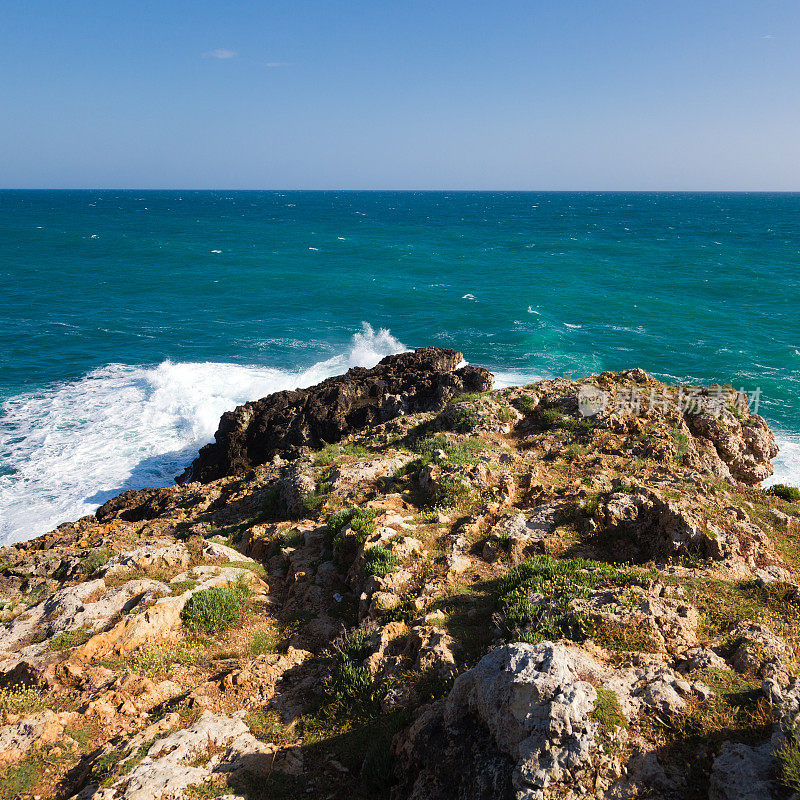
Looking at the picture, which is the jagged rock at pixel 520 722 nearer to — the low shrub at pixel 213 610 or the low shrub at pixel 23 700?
the low shrub at pixel 213 610

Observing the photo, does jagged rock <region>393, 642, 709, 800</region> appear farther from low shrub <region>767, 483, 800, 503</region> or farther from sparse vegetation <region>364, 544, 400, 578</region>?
low shrub <region>767, 483, 800, 503</region>

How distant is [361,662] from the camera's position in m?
7.74

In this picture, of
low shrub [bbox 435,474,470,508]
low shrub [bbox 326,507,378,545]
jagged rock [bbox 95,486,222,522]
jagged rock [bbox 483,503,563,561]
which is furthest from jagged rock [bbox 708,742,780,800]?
jagged rock [bbox 95,486,222,522]

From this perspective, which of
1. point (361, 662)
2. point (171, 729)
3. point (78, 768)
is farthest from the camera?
point (361, 662)

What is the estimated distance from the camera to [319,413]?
79.3 ft

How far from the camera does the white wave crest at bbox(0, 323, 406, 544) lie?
76.8 feet

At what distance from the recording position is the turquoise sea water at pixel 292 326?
28266 mm

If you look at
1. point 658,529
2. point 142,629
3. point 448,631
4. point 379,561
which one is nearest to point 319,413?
point 379,561

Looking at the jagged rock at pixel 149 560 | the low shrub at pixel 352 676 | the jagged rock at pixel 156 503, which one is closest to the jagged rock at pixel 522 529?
the low shrub at pixel 352 676

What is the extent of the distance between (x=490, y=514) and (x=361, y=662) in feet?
14.1

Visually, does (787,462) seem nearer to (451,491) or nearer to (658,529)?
(658,529)

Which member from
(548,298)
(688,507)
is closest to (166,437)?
(688,507)

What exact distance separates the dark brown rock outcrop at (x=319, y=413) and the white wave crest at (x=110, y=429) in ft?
11.6

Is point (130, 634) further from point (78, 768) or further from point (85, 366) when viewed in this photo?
point (85, 366)
